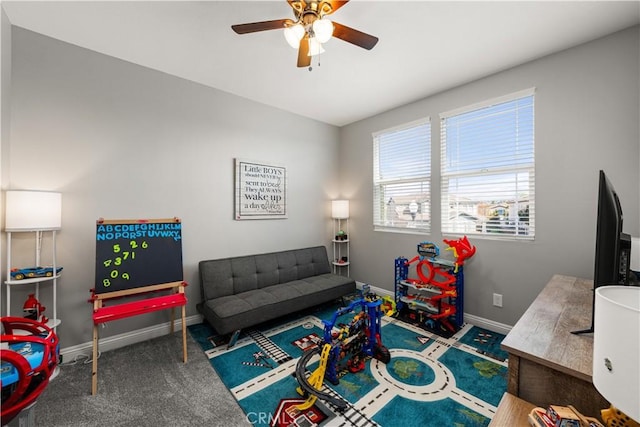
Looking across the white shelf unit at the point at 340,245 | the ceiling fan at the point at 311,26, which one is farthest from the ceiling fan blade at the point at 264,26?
the white shelf unit at the point at 340,245

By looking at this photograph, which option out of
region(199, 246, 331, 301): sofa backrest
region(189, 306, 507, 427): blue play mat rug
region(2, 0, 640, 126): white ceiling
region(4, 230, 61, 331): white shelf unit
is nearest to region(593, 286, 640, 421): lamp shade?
region(189, 306, 507, 427): blue play mat rug

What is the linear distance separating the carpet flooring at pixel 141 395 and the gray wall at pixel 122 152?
1.44 ft

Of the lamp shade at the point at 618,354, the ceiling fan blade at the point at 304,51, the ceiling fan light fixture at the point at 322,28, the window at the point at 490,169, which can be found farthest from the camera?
the window at the point at 490,169

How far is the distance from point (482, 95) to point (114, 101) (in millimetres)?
3695

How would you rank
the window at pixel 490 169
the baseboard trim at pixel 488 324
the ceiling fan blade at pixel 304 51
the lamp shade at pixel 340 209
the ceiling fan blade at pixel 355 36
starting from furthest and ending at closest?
1. the lamp shade at pixel 340 209
2. the baseboard trim at pixel 488 324
3. the window at pixel 490 169
4. the ceiling fan blade at pixel 304 51
5. the ceiling fan blade at pixel 355 36

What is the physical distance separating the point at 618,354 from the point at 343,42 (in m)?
2.45

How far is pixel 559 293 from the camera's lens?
1.75m

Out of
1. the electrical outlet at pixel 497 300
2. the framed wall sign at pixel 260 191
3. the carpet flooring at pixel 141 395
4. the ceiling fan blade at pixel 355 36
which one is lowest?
the carpet flooring at pixel 141 395

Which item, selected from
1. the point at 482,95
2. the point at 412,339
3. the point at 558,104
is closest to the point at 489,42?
the point at 482,95

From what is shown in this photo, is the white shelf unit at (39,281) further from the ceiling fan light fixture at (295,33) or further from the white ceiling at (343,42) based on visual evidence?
the ceiling fan light fixture at (295,33)

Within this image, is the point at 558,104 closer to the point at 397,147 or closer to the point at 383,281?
the point at 397,147

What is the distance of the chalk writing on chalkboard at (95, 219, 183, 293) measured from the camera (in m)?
2.24

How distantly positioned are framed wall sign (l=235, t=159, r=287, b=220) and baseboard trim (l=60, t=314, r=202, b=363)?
52.8 inches

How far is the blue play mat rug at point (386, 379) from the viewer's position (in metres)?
1.64
